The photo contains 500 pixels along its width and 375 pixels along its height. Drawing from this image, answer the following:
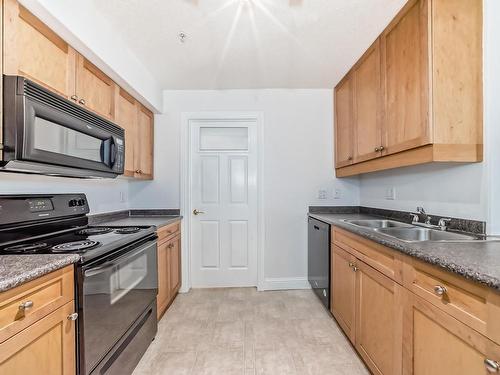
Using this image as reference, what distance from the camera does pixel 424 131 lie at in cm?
153

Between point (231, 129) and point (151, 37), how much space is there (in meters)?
1.36

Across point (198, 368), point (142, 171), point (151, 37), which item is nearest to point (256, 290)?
point (198, 368)

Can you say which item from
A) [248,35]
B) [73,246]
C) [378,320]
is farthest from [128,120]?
[378,320]

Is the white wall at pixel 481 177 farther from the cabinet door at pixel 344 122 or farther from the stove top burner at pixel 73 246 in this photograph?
the stove top burner at pixel 73 246

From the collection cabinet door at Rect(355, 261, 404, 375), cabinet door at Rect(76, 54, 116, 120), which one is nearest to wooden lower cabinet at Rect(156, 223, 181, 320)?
cabinet door at Rect(76, 54, 116, 120)

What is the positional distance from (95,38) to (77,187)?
1.12 metres

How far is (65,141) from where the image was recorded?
58.0 inches

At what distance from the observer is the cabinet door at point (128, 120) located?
7.49 feet

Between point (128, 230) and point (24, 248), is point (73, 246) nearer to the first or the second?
→ point (24, 248)

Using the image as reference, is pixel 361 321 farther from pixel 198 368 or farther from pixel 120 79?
pixel 120 79

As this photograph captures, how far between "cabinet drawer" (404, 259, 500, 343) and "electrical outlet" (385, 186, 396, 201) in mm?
1353

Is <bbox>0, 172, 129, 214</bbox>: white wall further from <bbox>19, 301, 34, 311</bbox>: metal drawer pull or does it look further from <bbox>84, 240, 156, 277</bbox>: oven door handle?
<bbox>19, 301, 34, 311</bbox>: metal drawer pull

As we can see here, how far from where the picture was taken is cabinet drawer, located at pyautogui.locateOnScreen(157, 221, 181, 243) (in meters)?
2.38

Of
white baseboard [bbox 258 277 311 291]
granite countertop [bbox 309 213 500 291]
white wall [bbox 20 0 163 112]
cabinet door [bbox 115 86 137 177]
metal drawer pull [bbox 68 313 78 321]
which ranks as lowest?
white baseboard [bbox 258 277 311 291]
